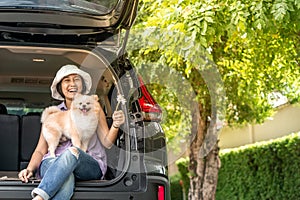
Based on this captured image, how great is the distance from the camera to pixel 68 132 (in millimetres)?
3545

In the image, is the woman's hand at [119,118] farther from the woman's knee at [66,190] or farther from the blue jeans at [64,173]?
the woman's knee at [66,190]

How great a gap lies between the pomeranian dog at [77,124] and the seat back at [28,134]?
2.20 ft

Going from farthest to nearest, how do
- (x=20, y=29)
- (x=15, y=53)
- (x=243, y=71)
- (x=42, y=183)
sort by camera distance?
(x=243, y=71), (x=15, y=53), (x=20, y=29), (x=42, y=183)

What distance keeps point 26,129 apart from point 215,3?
1828 mm

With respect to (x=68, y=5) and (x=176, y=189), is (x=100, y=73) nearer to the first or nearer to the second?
(x=68, y=5)

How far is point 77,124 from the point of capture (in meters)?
3.53

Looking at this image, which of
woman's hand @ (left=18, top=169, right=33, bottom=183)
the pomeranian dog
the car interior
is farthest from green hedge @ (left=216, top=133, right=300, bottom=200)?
woman's hand @ (left=18, top=169, right=33, bottom=183)

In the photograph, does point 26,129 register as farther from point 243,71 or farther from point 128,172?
point 243,71

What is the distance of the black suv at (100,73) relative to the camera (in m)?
3.18

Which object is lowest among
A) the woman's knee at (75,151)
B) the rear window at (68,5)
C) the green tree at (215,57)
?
the woman's knee at (75,151)

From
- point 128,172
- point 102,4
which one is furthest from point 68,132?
point 102,4

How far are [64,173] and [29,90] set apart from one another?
6.35ft

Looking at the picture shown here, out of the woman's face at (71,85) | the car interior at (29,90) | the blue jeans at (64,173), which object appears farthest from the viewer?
the car interior at (29,90)

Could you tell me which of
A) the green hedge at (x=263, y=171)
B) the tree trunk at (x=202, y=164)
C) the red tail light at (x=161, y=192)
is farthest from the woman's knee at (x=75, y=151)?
the tree trunk at (x=202, y=164)
